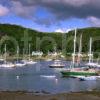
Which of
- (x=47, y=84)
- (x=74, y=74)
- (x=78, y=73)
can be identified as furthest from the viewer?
(x=74, y=74)

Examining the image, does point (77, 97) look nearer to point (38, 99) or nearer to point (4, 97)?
point (38, 99)

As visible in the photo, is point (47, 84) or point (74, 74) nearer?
point (47, 84)

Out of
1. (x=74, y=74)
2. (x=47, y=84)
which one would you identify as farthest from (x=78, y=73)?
(x=47, y=84)

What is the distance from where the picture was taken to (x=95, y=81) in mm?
76375

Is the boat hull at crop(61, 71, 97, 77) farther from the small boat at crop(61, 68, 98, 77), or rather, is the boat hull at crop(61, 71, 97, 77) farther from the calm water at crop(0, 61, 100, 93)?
the calm water at crop(0, 61, 100, 93)

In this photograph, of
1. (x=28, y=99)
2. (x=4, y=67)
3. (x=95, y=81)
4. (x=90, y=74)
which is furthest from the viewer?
(x=4, y=67)

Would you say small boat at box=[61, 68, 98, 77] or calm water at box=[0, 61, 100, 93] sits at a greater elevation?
small boat at box=[61, 68, 98, 77]

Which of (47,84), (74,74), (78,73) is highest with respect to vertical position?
(78,73)

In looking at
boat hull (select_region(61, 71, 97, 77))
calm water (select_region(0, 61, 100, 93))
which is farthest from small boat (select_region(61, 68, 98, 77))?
calm water (select_region(0, 61, 100, 93))

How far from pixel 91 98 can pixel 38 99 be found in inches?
192

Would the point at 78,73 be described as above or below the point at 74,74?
above

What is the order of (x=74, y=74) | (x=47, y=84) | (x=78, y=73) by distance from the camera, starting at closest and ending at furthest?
(x=47, y=84) < (x=78, y=73) < (x=74, y=74)

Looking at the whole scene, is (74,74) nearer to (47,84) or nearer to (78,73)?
(78,73)

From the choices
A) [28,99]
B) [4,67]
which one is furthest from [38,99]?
[4,67]
